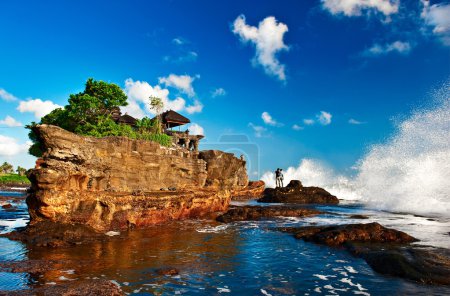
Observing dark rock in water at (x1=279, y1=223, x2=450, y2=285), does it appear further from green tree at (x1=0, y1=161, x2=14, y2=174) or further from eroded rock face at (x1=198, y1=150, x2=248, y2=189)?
green tree at (x1=0, y1=161, x2=14, y2=174)

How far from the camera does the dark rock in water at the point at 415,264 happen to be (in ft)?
23.6

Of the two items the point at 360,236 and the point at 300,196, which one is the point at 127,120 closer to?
the point at 300,196

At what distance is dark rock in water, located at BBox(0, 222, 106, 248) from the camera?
35.0ft

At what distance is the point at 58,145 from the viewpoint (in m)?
12.7

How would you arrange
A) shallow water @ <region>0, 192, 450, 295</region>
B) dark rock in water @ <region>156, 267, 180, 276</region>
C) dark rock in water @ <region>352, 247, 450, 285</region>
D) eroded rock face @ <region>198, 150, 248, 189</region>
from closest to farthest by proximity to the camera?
shallow water @ <region>0, 192, 450, 295</region> < dark rock in water @ <region>352, 247, 450, 285</region> < dark rock in water @ <region>156, 267, 180, 276</region> < eroded rock face @ <region>198, 150, 248, 189</region>

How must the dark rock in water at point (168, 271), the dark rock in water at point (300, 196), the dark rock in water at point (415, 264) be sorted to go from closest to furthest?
the dark rock in water at point (415, 264)
the dark rock in water at point (168, 271)
the dark rock in water at point (300, 196)

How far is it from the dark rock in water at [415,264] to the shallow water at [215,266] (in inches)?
13.9

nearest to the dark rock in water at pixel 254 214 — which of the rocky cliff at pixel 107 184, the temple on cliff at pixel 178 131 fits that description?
the rocky cliff at pixel 107 184

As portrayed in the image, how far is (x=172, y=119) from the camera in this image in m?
54.8

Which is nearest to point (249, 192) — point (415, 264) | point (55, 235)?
point (55, 235)

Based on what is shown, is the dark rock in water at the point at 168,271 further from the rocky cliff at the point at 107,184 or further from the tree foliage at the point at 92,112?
the tree foliage at the point at 92,112

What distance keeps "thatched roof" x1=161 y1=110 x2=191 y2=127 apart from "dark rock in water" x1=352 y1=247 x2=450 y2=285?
48131mm

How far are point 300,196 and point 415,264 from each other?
2940cm

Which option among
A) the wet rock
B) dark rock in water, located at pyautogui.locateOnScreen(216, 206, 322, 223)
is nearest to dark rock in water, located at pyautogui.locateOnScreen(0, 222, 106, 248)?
dark rock in water, located at pyautogui.locateOnScreen(216, 206, 322, 223)
